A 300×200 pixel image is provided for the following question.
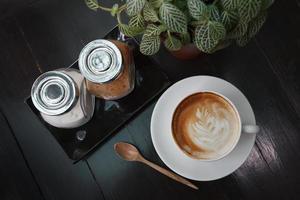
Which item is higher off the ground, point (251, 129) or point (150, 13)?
point (150, 13)

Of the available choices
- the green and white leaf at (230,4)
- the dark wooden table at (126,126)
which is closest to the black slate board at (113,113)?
the dark wooden table at (126,126)

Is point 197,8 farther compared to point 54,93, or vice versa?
point 54,93

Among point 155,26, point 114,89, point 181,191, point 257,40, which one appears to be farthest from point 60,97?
point 257,40

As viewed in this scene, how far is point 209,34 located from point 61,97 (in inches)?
11.0

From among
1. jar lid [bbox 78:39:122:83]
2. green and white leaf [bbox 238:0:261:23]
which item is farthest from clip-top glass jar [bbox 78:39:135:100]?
green and white leaf [bbox 238:0:261:23]

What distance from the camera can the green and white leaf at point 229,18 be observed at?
525mm

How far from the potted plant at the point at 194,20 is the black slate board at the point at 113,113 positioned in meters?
0.13

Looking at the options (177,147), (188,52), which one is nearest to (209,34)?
(188,52)

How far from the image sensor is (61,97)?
0.61 meters

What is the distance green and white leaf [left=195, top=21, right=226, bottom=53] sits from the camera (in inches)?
19.9

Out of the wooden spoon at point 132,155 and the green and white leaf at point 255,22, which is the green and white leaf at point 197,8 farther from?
the wooden spoon at point 132,155

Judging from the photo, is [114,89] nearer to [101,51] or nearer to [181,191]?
[101,51]

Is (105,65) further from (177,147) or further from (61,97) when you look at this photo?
(177,147)

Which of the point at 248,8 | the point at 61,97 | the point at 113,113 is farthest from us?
the point at 113,113
